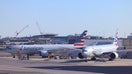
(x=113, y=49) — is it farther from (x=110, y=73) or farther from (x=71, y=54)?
(x=110, y=73)

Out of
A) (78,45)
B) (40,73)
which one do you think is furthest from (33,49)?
(40,73)

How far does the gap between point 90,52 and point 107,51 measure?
22.3 feet

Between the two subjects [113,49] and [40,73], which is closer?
[40,73]

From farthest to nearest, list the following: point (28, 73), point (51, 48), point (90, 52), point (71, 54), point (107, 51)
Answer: point (51, 48), point (71, 54), point (107, 51), point (90, 52), point (28, 73)

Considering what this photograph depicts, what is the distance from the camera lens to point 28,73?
38.6m

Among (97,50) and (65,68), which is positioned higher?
(97,50)

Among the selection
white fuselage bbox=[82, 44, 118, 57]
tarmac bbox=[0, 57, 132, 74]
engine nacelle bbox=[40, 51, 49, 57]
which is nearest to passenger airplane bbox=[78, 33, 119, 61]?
white fuselage bbox=[82, 44, 118, 57]

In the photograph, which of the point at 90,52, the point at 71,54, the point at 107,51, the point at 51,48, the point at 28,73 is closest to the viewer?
the point at 28,73

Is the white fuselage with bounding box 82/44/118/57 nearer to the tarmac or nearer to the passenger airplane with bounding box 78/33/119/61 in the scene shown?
the passenger airplane with bounding box 78/33/119/61

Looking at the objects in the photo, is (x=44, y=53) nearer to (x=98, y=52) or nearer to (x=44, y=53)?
(x=44, y=53)

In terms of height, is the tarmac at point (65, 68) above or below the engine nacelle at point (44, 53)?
below

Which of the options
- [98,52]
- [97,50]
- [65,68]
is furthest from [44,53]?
[65,68]

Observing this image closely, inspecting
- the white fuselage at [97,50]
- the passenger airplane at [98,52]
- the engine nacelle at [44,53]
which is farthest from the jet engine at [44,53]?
the passenger airplane at [98,52]

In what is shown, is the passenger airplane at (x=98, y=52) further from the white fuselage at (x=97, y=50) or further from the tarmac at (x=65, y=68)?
the tarmac at (x=65, y=68)
